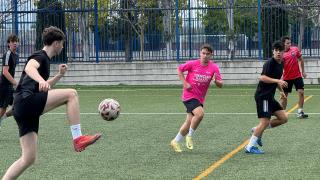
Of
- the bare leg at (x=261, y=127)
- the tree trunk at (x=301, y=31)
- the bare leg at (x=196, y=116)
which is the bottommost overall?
the bare leg at (x=261, y=127)

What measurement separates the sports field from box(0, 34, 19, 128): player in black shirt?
640 millimetres

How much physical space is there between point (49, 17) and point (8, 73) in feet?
52.4

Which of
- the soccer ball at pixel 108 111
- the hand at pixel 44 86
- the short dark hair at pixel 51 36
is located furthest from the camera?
the soccer ball at pixel 108 111

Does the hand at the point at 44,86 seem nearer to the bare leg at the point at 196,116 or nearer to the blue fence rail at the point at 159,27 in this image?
the bare leg at the point at 196,116

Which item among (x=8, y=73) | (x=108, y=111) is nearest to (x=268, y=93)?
(x=108, y=111)

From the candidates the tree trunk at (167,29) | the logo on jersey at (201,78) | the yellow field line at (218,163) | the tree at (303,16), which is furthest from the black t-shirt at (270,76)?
the tree trunk at (167,29)

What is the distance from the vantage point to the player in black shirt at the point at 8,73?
15.4m

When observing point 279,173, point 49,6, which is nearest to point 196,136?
point 279,173

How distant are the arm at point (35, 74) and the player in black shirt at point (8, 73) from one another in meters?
6.66

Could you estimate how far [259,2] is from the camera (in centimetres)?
2952

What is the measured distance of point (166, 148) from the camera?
13609 millimetres

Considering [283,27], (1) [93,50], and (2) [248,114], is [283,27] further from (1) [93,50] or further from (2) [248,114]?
(2) [248,114]

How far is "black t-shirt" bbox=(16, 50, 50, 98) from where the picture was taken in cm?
871

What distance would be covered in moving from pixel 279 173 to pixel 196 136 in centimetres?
459
